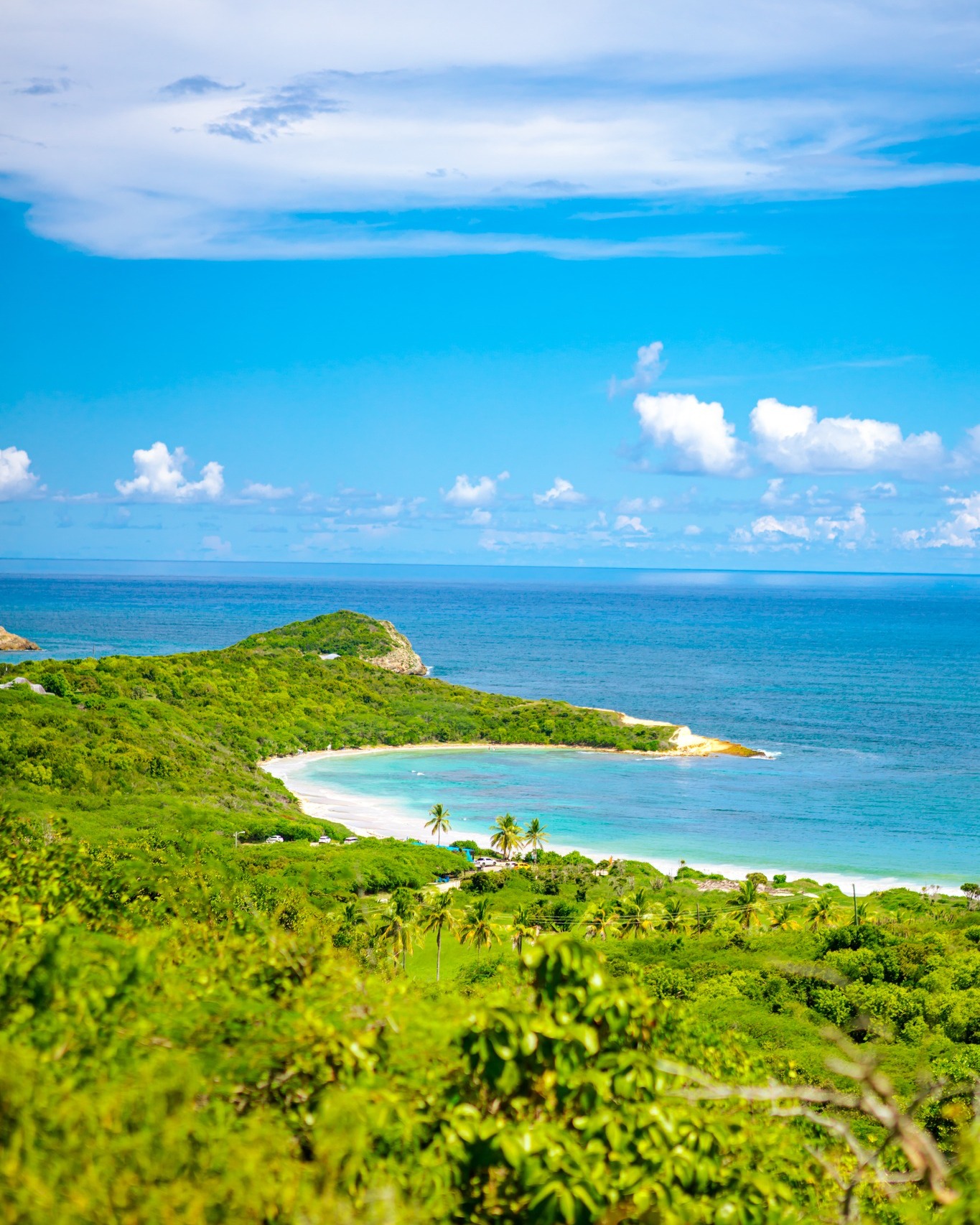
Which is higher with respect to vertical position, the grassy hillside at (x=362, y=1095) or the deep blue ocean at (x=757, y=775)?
the grassy hillside at (x=362, y=1095)

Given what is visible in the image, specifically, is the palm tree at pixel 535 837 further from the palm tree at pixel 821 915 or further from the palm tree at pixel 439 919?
the palm tree at pixel 821 915

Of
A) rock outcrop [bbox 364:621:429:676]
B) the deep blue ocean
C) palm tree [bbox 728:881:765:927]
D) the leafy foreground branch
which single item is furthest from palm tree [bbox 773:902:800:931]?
rock outcrop [bbox 364:621:429:676]

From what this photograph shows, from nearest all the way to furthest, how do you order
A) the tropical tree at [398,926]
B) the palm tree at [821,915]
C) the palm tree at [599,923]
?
the tropical tree at [398,926]
the palm tree at [821,915]
the palm tree at [599,923]

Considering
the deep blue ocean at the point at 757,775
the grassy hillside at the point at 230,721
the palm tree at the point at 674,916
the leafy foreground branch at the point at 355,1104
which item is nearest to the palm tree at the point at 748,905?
the palm tree at the point at 674,916

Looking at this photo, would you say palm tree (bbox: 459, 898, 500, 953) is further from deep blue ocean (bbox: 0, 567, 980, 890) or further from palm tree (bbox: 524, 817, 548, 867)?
deep blue ocean (bbox: 0, 567, 980, 890)

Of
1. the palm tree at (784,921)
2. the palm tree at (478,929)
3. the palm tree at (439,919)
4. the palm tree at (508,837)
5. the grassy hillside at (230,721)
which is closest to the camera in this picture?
the palm tree at (478,929)

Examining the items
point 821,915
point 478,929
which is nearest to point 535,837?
point 478,929

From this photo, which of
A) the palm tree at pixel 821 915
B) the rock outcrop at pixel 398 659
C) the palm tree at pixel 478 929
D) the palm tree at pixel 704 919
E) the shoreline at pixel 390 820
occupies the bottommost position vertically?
the shoreline at pixel 390 820
